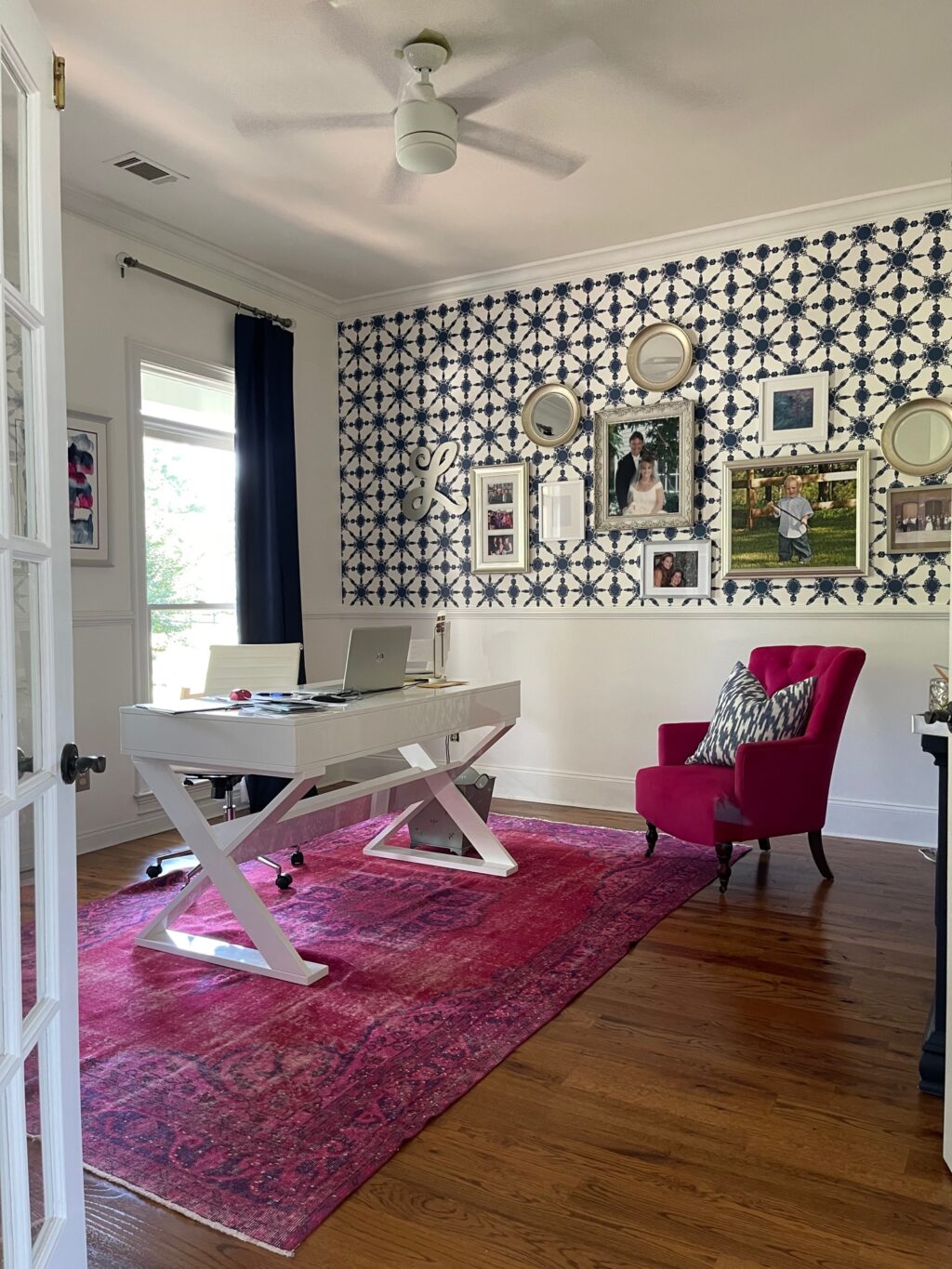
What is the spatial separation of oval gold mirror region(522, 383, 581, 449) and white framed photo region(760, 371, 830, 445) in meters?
1.02

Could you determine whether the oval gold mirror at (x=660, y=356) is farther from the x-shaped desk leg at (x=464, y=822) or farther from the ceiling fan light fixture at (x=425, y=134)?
the x-shaped desk leg at (x=464, y=822)

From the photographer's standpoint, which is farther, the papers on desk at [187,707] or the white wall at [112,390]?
the white wall at [112,390]

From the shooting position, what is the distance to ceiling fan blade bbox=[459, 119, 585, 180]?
3664 millimetres

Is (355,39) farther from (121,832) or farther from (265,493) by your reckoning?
(121,832)

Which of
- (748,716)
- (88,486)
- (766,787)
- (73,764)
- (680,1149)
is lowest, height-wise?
(680,1149)

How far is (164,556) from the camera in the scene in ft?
16.1

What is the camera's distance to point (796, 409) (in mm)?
4590

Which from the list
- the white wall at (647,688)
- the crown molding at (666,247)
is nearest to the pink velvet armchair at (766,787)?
the white wall at (647,688)

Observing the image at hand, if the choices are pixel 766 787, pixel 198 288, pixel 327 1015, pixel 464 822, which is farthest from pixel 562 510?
pixel 327 1015

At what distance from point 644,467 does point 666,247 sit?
1.14m

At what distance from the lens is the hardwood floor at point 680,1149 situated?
1.71 metres

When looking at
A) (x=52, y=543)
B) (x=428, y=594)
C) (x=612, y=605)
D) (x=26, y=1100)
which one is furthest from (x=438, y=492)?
(x=26, y=1100)

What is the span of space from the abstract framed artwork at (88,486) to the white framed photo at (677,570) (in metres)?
2.74

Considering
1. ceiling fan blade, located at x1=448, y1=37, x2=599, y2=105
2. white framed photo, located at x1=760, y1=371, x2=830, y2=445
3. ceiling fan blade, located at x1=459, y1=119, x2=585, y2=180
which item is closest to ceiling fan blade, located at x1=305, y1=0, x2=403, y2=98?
ceiling fan blade, located at x1=448, y1=37, x2=599, y2=105
